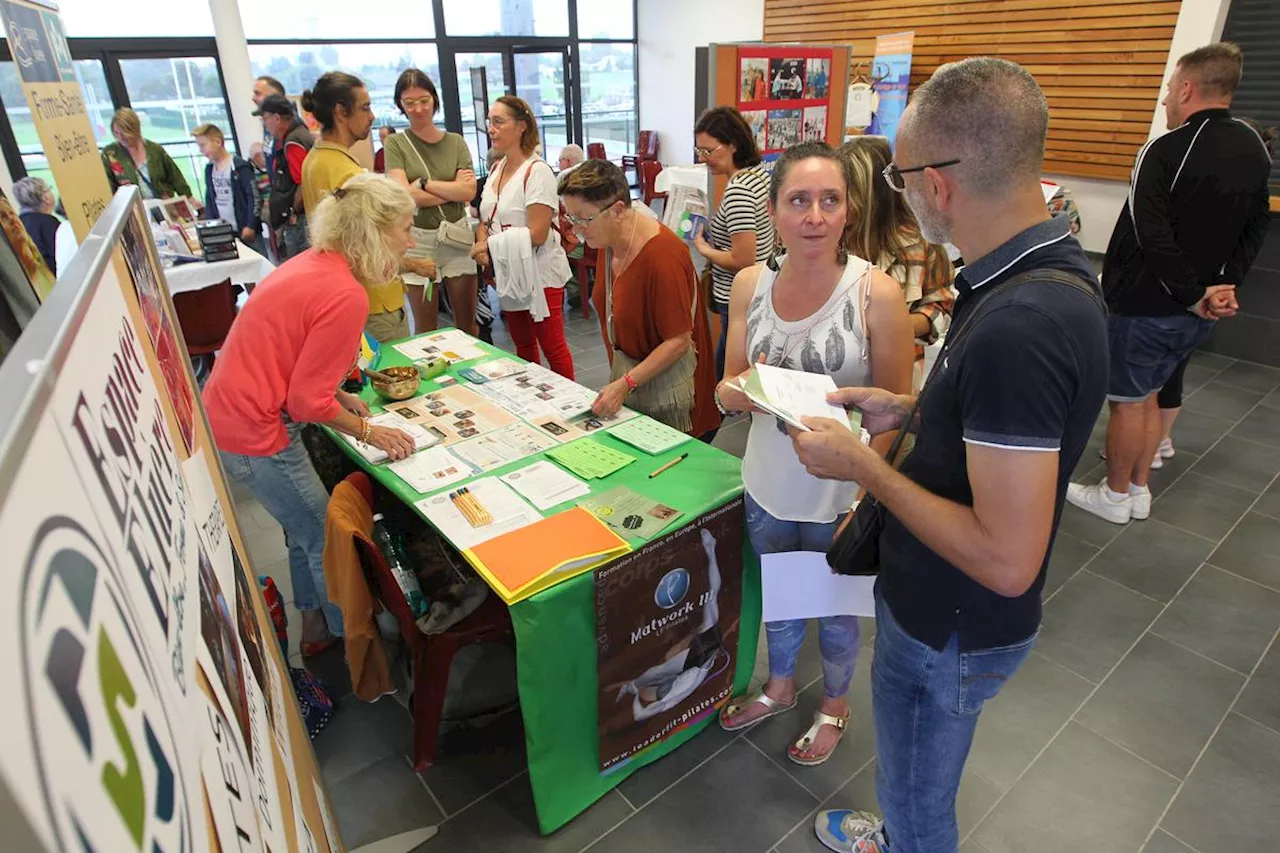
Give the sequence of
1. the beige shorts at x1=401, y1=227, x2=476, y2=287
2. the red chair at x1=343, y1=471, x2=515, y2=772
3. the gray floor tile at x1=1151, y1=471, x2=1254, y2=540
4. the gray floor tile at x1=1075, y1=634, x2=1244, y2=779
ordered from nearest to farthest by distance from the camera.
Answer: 1. the red chair at x1=343, y1=471, x2=515, y2=772
2. the gray floor tile at x1=1075, y1=634, x2=1244, y2=779
3. the gray floor tile at x1=1151, y1=471, x2=1254, y2=540
4. the beige shorts at x1=401, y1=227, x2=476, y2=287

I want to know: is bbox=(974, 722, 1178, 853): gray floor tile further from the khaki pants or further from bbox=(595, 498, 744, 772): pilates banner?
the khaki pants

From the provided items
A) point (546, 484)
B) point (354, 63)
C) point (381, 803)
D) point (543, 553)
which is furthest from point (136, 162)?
point (543, 553)

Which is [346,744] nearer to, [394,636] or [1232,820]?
[394,636]

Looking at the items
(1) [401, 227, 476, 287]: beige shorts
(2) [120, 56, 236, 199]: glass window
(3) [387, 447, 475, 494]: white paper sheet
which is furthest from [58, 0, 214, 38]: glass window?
(3) [387, 447, 475, 494]: white paper sheet

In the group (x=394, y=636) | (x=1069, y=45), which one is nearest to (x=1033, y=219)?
(x=394, y=636)

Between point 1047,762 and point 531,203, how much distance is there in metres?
2.90

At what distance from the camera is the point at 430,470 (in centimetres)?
200

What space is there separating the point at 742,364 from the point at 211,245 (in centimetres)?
367

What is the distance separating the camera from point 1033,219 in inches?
41.1

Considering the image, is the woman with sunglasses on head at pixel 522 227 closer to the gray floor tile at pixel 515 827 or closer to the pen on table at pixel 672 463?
the pen on table at pixel 672 463

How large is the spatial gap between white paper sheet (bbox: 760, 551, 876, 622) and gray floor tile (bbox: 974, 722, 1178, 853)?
2.49 feet

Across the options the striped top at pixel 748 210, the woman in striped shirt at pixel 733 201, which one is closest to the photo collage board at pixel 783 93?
the woman in striped shirt at pixel 733 201

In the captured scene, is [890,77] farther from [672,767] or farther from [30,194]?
[672,767]

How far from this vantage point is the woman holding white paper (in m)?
1.64
